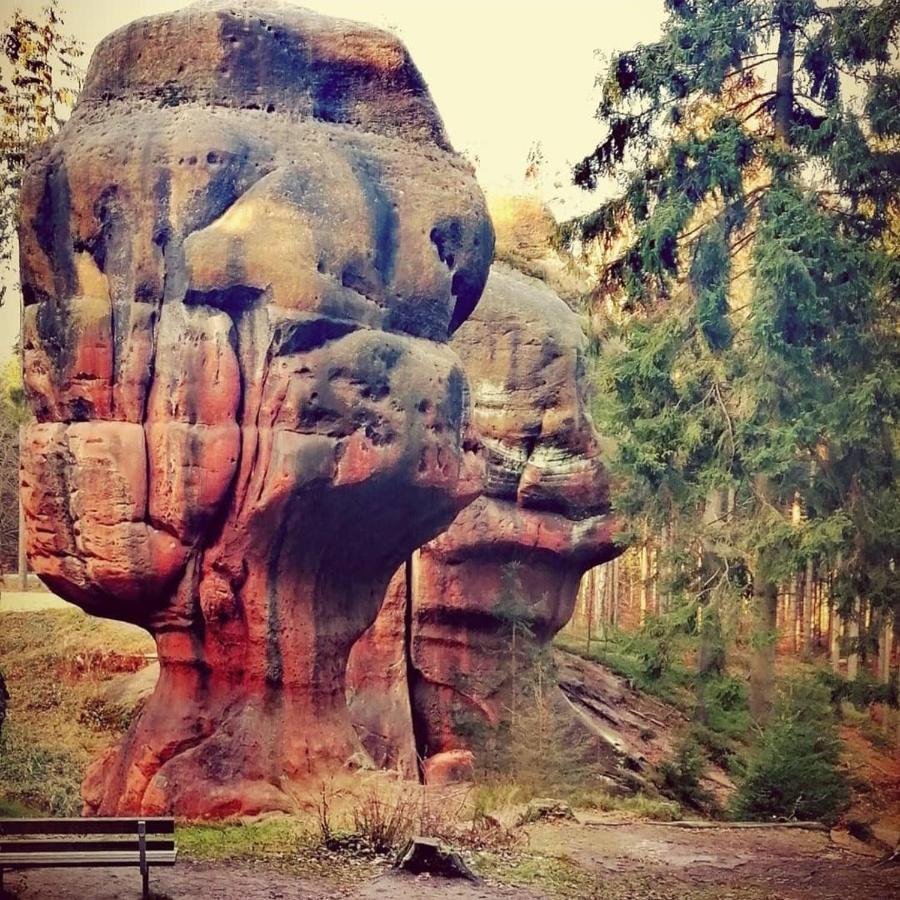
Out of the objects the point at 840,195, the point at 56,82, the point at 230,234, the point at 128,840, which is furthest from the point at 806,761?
the point at 56,82

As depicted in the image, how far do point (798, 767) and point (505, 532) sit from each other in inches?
166

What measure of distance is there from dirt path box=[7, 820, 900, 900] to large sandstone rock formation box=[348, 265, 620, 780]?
365 centimetres

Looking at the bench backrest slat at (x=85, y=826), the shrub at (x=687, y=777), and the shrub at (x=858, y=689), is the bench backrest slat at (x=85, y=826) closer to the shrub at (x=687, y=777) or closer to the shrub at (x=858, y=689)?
the shrub at (x=687, y=777)

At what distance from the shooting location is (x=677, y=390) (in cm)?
696

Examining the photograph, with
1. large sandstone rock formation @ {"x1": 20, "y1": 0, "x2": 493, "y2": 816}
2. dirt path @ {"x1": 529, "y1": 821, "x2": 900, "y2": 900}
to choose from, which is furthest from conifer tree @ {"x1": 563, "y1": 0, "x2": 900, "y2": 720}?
large sandstone rock formation @ {"x1": 20, "y1": 0, "x2": 493, "y2": 816}

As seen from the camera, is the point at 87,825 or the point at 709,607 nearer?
the point at 87,825

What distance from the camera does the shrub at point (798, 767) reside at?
6.65m

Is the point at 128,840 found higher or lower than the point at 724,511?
lower

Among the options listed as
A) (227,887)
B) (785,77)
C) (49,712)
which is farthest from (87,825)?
(785,77)

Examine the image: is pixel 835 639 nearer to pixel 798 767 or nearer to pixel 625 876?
pixel 798 767

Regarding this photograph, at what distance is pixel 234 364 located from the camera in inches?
268

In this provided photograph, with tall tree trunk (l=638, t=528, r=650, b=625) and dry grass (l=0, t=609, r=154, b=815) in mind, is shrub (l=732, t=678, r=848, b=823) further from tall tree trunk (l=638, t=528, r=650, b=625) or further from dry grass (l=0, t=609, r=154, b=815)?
dry grass (l=0, t=609, r=154, b=815)

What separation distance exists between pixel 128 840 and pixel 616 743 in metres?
3.44

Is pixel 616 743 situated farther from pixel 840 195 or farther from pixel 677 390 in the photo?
pixel 840 195
